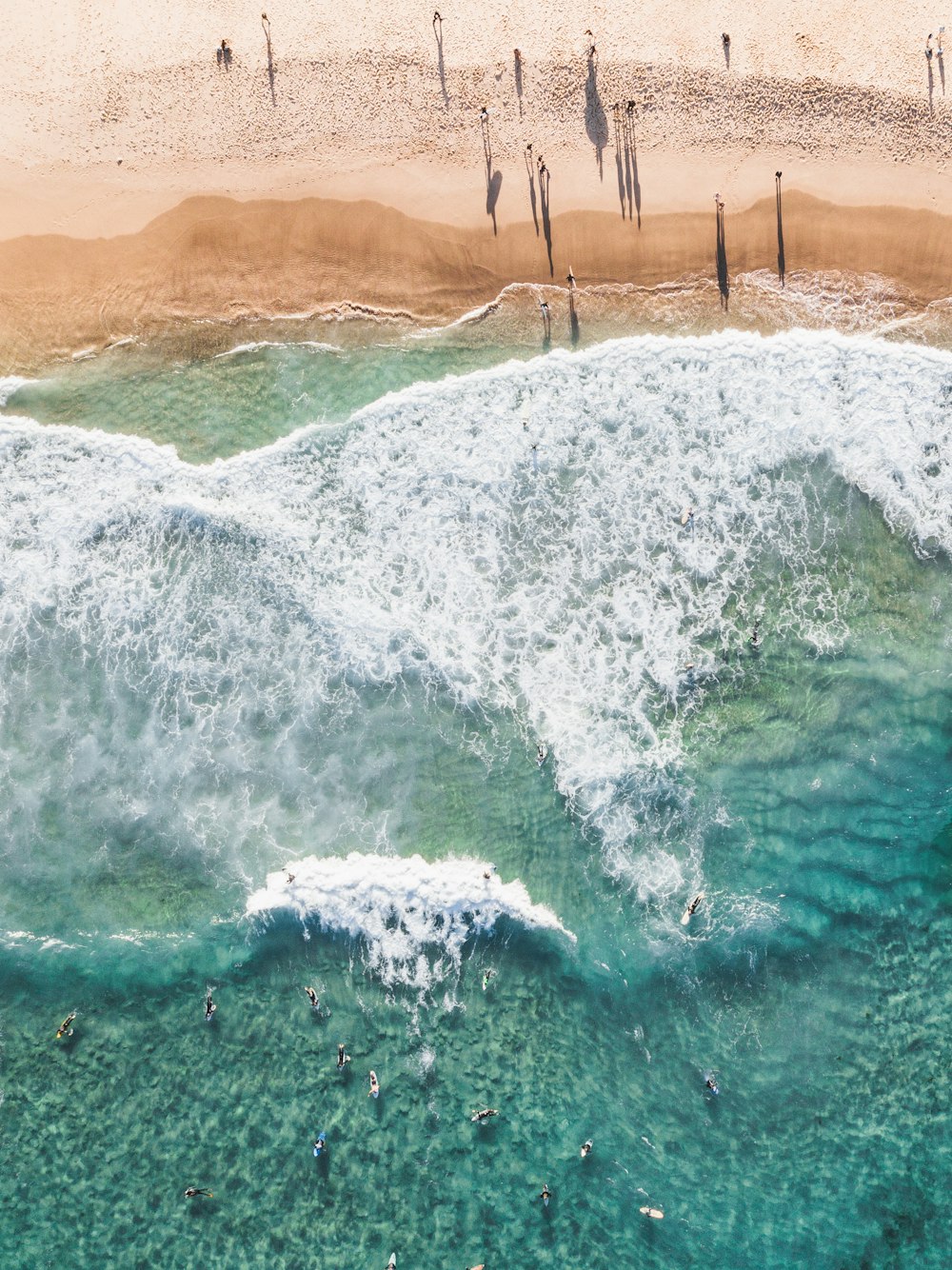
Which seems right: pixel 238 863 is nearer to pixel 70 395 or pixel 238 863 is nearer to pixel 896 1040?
pixel 70 395

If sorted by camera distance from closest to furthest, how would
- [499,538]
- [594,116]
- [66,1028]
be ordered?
[594,116]
[66,1028]
[499,538]

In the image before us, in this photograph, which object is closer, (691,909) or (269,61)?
(691,909)

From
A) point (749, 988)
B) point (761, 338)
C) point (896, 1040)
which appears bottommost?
point (896, 1040)

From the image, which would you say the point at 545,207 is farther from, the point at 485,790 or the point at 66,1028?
the point at 66,1028

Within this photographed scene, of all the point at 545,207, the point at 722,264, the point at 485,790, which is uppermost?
the point at 545,207

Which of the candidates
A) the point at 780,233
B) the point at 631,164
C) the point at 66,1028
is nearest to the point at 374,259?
the point at 631,164

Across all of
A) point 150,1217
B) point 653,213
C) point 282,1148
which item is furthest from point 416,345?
point 150,1217
